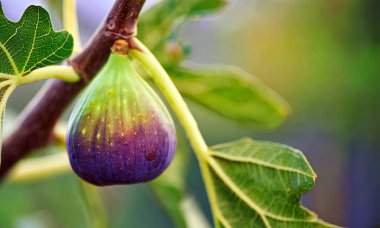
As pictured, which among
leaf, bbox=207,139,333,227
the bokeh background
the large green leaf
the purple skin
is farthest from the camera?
the bokeh background

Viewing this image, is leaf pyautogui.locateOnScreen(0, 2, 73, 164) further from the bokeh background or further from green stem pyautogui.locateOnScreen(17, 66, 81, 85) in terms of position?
the bokeh background

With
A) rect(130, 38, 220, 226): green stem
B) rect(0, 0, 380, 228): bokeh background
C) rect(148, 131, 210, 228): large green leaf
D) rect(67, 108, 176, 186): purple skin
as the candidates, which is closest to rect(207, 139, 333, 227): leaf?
rect(130, 38, 220, 226): green stem

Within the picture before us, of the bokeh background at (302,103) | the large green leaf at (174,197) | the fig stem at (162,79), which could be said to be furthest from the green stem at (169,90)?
the bokeh background at (302,103)

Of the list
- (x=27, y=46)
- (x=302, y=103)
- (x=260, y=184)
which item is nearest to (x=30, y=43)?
(x=27, y=46)

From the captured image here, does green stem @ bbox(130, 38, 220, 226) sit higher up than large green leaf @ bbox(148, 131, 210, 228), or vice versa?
green stem @ bbox(130, 38, 220, 226)

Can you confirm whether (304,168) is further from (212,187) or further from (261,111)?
(261,111)

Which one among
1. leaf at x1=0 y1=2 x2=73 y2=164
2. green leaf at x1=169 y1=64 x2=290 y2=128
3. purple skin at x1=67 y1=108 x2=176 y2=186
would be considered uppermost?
leaf at x1=0 y1=2 x2=73 y2=164
